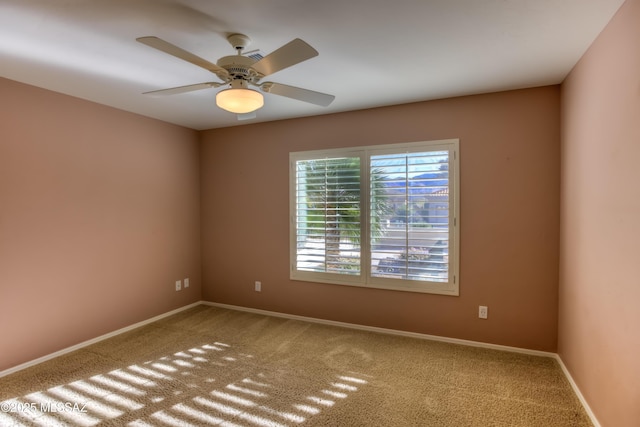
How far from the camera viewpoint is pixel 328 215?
12.0ft

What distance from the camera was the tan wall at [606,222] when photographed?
1.61 meters

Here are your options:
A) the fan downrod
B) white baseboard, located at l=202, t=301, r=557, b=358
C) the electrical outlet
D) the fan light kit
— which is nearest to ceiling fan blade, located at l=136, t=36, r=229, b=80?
the fan light kit

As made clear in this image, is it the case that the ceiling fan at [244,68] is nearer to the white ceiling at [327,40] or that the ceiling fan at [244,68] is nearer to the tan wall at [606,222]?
the white ceiling at [327,40]

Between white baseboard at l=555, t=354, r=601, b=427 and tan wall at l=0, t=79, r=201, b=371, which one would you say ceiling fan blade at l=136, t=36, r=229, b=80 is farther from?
white baseboard at l=555, t=354, r=601, b=427

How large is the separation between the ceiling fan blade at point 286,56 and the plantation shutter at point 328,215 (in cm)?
184

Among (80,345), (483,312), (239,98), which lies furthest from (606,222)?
(80,345)

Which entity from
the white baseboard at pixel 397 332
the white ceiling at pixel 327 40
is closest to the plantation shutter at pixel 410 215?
the white baseboard at pixel 397 332

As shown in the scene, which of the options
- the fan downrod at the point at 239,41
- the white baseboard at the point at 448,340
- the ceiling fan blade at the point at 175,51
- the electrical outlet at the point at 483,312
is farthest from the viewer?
the electrical outlet at the point at 483,312

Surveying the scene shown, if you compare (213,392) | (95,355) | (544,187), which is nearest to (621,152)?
(544,187)

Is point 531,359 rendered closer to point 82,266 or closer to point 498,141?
point 498,141

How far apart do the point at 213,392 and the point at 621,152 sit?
9.89ft

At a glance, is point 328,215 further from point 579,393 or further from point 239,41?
point 579,393

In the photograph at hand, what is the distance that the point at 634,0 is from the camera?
1565 millimetres

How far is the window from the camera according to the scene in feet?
10.3
